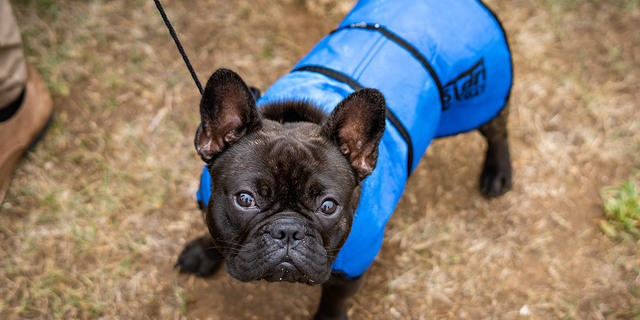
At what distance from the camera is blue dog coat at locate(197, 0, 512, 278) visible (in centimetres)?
265

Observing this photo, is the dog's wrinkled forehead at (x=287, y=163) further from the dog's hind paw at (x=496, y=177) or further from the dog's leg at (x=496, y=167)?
the dog's hind paw at (x=496, y=177)

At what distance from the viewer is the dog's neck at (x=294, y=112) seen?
2.60m

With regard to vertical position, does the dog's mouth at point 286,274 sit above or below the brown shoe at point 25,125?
above

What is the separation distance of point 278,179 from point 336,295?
124 cm

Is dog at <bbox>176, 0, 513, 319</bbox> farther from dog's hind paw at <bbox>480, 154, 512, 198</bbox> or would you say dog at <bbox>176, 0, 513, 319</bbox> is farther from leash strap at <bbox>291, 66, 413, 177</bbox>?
dog's hind paw at <bbox>480, 154, 512, 198</bbox>

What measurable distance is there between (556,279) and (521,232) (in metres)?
0.48

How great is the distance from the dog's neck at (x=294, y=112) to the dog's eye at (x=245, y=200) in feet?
1.86

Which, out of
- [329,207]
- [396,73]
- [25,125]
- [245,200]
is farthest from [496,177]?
[25,125]

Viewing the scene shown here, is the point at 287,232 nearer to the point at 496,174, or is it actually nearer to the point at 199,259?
the point at 199,259

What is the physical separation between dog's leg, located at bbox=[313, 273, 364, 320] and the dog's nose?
719 mm

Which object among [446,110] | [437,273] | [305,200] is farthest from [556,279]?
[305,200]

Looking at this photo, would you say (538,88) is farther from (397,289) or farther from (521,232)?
(397,289)

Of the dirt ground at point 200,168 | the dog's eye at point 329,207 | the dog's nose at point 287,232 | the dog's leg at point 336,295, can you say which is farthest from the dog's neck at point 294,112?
the dirt ground at point 200,168

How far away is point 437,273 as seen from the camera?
3836 millimetres
